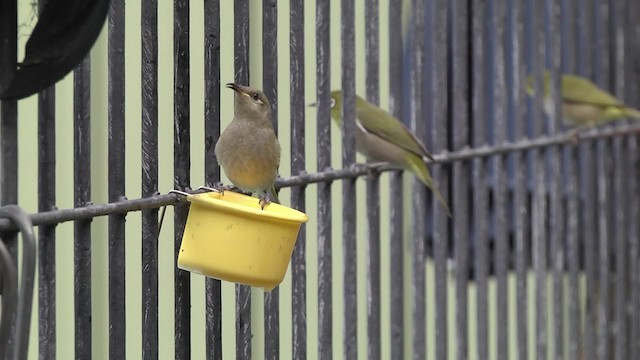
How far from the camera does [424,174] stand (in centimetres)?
514

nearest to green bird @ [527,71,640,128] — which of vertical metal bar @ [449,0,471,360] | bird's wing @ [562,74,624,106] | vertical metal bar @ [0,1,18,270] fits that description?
bird's wing @ [562,74,624,106]

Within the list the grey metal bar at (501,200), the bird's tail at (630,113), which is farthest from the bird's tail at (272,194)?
the bird's tail at (630,113)

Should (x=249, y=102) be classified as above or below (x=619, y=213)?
above

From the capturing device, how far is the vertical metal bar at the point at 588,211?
6.23 meters

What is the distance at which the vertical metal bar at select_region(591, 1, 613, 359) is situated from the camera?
636 cm

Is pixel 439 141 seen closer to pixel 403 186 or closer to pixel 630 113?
pixel 403 186

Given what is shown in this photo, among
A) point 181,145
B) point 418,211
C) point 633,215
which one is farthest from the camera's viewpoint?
point 633,215

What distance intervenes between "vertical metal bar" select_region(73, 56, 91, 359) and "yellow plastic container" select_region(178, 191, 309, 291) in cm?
24

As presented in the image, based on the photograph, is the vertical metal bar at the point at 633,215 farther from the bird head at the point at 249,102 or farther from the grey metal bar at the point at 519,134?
the bird head at the point at 249,102

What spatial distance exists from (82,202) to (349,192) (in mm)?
1469

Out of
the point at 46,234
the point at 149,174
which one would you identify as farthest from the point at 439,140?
the point at 46,234

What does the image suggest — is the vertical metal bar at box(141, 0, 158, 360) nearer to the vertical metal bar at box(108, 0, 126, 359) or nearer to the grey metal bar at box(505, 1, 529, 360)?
the vertical metal bar at box(108, 0, 126, 359)

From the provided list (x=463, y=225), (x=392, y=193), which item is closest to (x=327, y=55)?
(x=392, y=193)

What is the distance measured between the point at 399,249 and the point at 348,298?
45cm
